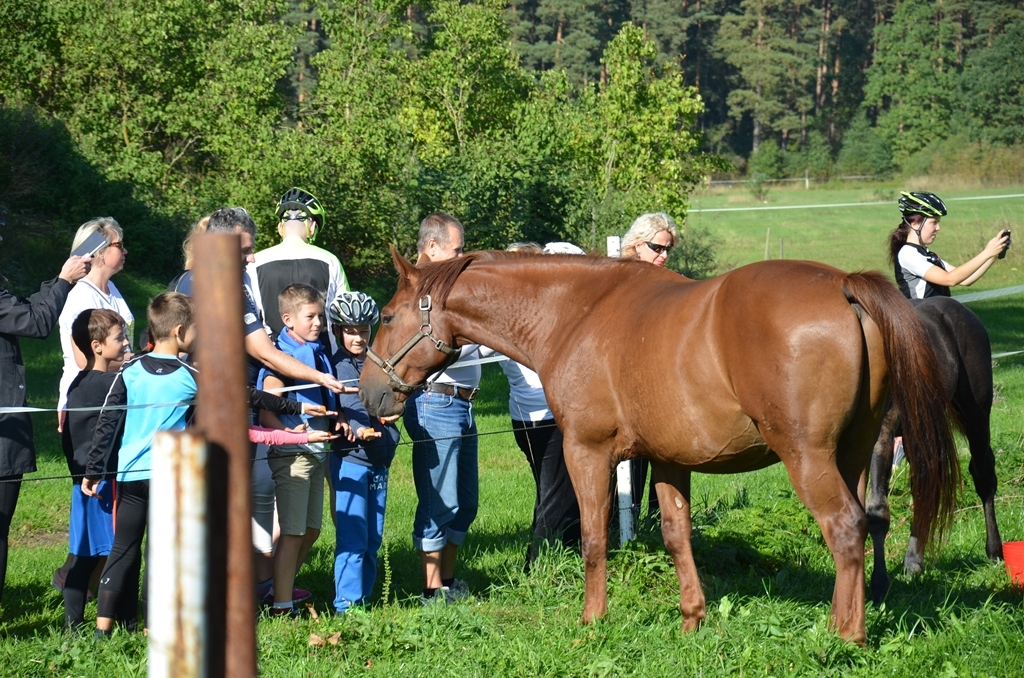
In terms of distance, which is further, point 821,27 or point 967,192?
point 821,27

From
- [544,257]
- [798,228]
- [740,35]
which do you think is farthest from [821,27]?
[544,257]

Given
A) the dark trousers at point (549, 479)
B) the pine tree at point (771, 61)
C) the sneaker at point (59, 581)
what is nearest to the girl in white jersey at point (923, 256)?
the dark trousers at point (549, 479)

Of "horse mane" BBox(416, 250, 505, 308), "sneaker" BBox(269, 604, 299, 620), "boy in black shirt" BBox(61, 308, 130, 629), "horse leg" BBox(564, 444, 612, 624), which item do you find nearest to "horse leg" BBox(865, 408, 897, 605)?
"horse leg" BBox(564, 444, 612, 624)

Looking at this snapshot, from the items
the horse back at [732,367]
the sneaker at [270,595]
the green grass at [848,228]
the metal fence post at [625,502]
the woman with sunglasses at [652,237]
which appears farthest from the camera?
the green grass at [848,228]

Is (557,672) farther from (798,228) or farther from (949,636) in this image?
(798,228)

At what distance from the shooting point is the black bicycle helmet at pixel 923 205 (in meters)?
6.98

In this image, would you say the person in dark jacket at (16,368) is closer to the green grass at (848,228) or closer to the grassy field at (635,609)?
the grassy field at (635,609)

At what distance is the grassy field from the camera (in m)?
4.07

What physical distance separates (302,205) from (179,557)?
4.63 meters

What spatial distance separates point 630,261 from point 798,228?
1376 inches

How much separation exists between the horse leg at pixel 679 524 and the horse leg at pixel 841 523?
763 millimetres

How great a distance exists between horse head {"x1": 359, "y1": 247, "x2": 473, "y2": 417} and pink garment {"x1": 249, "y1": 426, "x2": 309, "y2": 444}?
427mm

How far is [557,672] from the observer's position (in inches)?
159

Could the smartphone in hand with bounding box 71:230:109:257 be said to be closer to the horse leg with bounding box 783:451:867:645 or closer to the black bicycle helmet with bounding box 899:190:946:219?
the horse leg with bounding box 783:451:867:645
